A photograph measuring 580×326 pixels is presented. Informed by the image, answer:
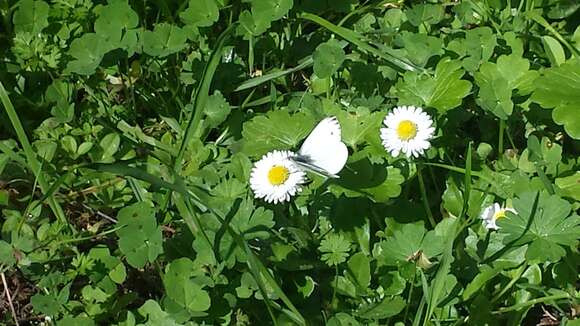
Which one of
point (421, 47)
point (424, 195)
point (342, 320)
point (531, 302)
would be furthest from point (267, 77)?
point (531, 302)

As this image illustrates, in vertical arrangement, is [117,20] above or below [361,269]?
above

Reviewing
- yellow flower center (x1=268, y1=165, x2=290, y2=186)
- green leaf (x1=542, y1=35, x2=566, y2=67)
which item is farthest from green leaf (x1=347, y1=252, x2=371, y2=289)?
green leaf (x1=542, y1=35, x2=566, y2=67)

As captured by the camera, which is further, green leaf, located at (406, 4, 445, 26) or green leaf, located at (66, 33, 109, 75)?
green leaf, located at (406, 4, 445, 26)

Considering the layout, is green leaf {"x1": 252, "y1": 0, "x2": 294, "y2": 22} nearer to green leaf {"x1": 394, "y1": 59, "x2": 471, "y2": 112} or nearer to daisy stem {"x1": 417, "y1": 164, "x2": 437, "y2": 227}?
green leaf {"x1": 394, "y1": 59, "x2": 471, "y2": 112}

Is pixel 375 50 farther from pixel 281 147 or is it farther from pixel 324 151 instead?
pixel 324 151

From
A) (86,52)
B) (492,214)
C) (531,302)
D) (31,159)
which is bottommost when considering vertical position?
(531,302)

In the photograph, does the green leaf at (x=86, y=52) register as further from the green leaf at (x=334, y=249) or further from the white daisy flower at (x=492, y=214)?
the white daisy flower at (x=492, y=214)

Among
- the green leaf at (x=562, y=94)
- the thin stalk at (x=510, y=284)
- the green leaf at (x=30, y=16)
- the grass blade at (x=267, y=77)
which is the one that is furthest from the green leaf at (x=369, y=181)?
the green leaf at (x=30, y=16)
